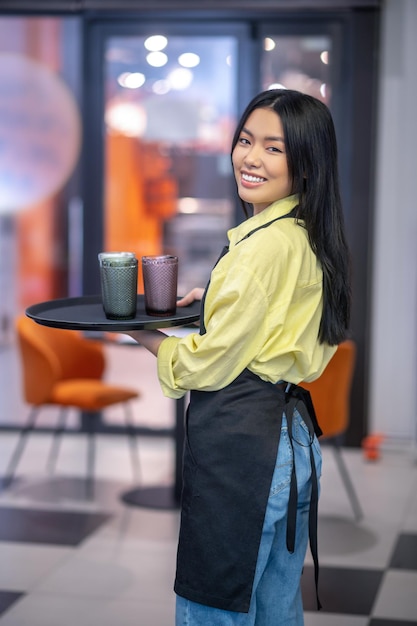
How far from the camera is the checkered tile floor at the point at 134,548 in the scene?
330 centimetres

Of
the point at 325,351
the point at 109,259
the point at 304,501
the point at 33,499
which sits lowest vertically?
the point at 33,499

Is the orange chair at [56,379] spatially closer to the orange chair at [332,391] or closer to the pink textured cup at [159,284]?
the orange chair at [332,391]

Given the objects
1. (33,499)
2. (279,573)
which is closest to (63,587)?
(33,499)

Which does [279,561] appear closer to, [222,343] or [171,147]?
[222,343]

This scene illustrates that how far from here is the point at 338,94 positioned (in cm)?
543

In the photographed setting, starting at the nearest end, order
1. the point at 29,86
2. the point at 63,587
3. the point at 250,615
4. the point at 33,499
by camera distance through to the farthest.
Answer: the point at 250,615 < the point at 63,587 < the point at 33,499 < the point at 29,86

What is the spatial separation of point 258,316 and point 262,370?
0.13 metres

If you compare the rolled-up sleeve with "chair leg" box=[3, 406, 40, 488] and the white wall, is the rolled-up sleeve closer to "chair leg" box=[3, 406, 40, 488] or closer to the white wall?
"chair leg" box=[3, 406, 40, 488]

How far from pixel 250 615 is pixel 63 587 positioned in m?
1.54

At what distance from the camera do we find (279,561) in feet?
7.03

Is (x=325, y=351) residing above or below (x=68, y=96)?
below

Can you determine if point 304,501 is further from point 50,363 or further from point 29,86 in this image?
point 29,86

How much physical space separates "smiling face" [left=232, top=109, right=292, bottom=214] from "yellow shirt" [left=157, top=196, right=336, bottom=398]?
0.03 m

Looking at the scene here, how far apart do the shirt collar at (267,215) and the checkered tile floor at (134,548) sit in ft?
5.21
